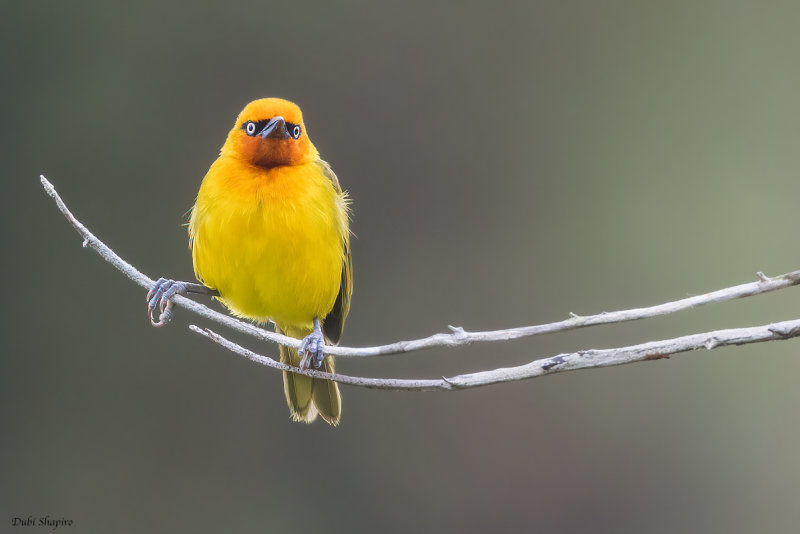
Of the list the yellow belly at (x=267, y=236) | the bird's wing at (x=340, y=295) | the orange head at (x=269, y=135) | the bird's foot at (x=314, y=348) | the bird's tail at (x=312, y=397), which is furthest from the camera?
the bird's tail at (x=312, y=397)

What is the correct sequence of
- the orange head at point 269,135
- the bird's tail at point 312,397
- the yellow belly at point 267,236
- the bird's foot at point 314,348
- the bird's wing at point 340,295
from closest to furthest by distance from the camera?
1. the yellow belly at point 267,236
2. the orange head at point 269,135
3. the bird's foot at point 314,348
4. the bird's wing at point 340,295
5. the bird's tail at point 312,397

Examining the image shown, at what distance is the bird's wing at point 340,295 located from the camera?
4957 millimetres

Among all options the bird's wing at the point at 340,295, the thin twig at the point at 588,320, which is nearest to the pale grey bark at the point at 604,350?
the thin twig at the point at 588,320

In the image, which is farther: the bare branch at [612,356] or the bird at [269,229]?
the bird at [269,229]

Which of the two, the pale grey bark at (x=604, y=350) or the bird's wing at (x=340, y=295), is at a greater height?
the bird's wing at (x=340, y=295)

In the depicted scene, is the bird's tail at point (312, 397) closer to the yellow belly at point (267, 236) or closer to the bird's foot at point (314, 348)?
the bird's foot at point (314, 348)

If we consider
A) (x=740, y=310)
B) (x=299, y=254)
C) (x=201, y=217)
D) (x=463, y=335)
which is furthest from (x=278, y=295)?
(x=740, y=310)

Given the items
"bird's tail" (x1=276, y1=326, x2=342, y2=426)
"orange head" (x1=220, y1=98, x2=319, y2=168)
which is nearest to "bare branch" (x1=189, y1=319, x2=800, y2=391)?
"orange head" (x1=220, y1=98, x2=319, y2=168)

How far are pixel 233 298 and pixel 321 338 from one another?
1.64 feet

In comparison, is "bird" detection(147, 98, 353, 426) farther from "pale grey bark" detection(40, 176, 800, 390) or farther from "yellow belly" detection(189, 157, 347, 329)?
"pale grey bark" detection(40, 176, 800, 390)

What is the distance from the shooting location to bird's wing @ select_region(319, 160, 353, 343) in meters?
4.96

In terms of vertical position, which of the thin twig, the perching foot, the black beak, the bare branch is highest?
the black beak

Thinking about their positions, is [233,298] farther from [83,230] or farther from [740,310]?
[740,310]

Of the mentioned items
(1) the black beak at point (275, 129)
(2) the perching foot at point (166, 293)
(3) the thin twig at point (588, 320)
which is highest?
(1) the black beak at point (275, 129)
